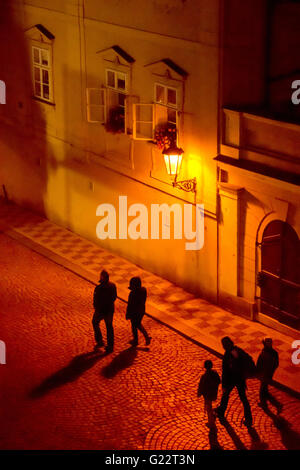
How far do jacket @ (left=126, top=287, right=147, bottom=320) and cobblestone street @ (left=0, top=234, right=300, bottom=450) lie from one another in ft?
2.33

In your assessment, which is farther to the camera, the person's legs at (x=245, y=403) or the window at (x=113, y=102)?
the window at (x=113, y=102)

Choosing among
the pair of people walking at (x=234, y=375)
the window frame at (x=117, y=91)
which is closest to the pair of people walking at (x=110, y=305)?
the pair of people walking at (x=234, y=375)

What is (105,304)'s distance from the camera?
15.6 m

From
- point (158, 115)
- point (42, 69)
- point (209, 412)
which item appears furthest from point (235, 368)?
point (42, 69)

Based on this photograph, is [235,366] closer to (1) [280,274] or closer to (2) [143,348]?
(2) [143,348]

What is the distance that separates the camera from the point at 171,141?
18.1m

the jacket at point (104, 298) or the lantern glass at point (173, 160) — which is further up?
the lantern glass at point (173, 160)

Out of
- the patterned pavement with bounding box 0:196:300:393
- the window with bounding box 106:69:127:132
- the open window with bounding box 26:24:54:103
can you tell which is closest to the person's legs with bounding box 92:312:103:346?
the patterned pavement with bounding box 0:196:300:393

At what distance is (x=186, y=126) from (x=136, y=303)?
4179mm

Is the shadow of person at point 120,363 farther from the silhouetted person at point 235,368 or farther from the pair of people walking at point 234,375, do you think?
the silhouetted person at point 235,368

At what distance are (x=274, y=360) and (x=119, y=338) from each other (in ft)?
13.2

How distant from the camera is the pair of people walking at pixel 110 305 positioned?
15.5m

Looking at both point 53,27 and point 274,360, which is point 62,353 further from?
point 53,27

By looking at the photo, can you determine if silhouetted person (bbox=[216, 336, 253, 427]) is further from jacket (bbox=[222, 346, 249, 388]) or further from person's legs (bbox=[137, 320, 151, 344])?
person's legs (bbox=[137, 320, 151, 344])
